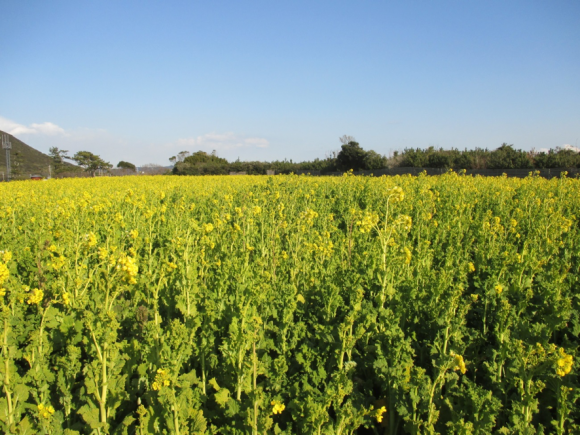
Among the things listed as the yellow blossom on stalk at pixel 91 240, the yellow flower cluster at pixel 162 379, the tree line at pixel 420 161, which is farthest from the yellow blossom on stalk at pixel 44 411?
the tree line at pixel 420 161

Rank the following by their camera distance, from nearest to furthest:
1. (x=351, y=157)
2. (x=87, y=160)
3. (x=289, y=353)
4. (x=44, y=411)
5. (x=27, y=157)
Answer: (x=44, y=411)
(x=289, y=353)
(x=351, y=157)
(x=87, y=160)
(x=27, y=157)

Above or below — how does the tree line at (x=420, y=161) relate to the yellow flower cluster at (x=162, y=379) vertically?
above

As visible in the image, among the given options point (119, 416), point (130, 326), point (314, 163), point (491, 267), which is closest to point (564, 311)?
point (491, 267)

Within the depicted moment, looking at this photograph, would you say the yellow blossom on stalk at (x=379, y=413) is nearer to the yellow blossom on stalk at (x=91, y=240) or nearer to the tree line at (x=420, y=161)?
the yellow blossom on stalk at (x=91, y=240)

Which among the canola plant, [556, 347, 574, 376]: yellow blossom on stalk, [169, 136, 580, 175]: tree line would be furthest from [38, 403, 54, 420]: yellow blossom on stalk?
[169, 136, 580, 175]: tree line

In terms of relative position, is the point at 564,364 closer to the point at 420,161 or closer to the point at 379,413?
the point at 379,413

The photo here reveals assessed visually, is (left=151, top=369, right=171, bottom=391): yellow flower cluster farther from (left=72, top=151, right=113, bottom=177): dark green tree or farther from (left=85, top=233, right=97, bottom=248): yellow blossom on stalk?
(left=72, top=151, right=113, bottom=177): dark green tree

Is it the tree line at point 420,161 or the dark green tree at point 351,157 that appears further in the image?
the dark green tree at point 351,157

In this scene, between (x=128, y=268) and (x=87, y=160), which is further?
(x=87, y=160)

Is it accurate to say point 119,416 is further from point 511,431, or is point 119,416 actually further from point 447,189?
point 447,189

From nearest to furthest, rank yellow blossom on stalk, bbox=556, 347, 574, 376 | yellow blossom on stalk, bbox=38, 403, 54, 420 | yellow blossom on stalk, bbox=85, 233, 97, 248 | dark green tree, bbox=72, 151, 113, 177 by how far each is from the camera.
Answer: yellow blossom on stalk, bbox=556, 347, 574, 376 → yellow blossom on stalk, bbox=38, 403, 54, 420 → yellow blossom on stalk, bbox=85, 233, 97, 248 → dark green tree, bbox=72, 151, 113, 177

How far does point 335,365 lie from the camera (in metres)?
3.05

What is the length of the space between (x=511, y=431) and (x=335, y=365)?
130 centimetres

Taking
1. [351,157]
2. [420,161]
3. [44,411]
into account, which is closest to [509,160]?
[420,161]
